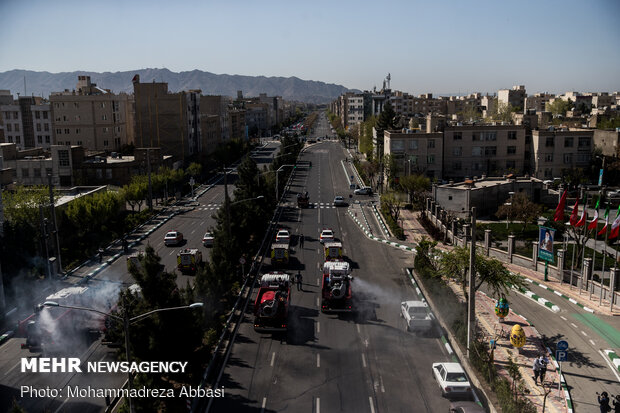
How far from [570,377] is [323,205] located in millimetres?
49303

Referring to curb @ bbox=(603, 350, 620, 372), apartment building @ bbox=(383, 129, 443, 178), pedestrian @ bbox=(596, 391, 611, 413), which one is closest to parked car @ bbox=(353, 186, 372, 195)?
apartment building @ bbox=(383, 129, 443, 178)

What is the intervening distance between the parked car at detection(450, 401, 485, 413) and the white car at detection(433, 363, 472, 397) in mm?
1359

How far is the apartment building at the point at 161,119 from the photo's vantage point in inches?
4119

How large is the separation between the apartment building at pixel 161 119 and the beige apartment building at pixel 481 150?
169 ft

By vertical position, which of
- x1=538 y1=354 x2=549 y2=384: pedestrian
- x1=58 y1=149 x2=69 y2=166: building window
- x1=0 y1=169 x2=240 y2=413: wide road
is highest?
x1=58 y1=149 x2=69 y2=166: building window

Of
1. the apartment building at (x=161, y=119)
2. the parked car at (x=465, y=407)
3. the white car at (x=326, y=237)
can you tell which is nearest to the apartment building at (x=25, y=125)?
the apartment building at (x=161, y=119)

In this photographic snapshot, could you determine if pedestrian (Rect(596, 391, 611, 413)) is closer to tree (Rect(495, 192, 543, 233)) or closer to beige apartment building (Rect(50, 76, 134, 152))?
tree (Rect(495, 192, 543, 233))

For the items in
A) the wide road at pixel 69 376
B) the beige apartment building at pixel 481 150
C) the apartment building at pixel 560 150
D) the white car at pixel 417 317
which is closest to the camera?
the wide road at pixel 69 376

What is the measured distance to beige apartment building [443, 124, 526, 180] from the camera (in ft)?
266

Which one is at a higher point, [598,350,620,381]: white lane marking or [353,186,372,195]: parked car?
[353,186,372,195]: parked car

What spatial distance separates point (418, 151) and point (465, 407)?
63585mm

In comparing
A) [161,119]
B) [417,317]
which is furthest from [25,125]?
[417,317]

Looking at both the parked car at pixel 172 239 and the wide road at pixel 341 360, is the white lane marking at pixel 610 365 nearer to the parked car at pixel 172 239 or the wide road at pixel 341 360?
the wide road at pixel 341 360

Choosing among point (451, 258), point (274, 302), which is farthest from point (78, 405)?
point (451, 258)
